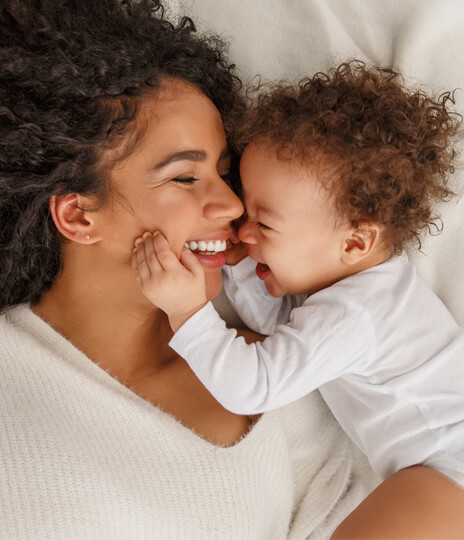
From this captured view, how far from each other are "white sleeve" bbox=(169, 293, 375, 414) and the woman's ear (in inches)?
14.6

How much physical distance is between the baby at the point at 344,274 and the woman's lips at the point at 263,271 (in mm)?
92

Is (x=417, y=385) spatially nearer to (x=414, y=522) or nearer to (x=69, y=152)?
(x=414, y=522)

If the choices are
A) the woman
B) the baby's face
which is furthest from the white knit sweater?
Answer: the baby's face

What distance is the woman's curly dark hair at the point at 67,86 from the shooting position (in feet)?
4.62

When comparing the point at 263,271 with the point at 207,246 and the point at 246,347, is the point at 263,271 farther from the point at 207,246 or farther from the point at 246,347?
the point at 246,347

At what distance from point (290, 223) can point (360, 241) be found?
0.21 meters

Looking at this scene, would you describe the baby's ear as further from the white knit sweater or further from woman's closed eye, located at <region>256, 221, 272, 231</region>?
the white knit sweater

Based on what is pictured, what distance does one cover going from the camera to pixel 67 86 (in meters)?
1.41

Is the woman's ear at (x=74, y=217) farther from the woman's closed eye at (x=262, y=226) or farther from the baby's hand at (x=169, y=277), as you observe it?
the woman's closed eye at (x=262, y=226)

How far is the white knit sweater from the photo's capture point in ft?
4.56

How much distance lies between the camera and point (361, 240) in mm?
1551

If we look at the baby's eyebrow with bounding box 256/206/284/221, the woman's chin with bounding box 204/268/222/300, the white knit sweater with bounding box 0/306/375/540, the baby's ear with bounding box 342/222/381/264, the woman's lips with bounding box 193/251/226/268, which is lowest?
the white knit sweater with bounding box 0/306/375/540

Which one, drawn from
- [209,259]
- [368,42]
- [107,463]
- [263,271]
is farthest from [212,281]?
[368,42]

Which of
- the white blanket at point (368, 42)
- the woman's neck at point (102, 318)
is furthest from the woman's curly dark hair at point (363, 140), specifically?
the woman's neck at point (102, 318)
